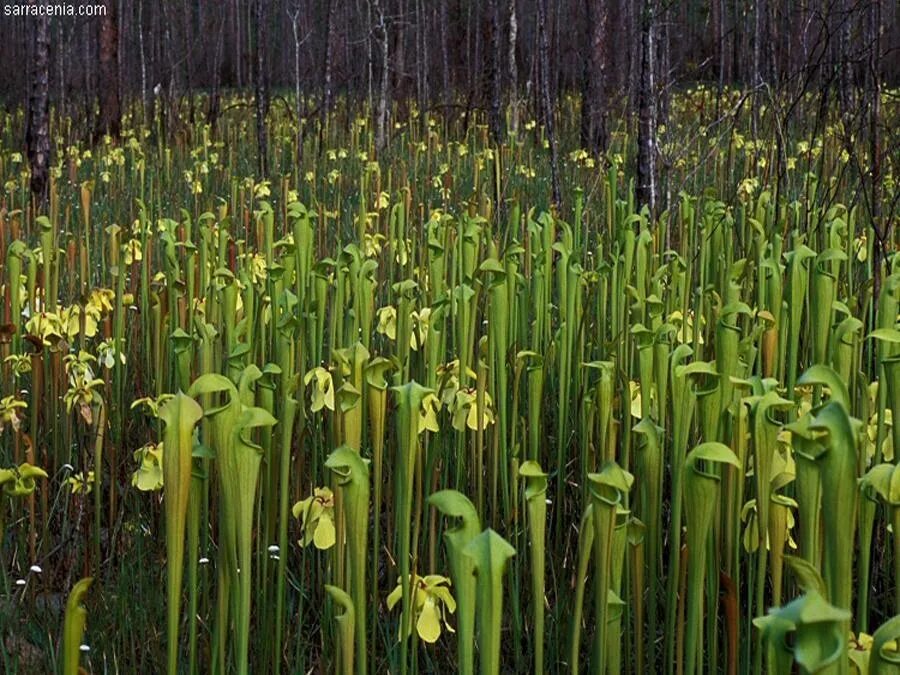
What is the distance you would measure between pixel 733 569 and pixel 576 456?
0.80 m

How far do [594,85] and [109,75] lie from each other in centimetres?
452

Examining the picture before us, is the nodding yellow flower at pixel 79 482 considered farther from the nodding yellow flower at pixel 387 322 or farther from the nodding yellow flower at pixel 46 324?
the nodding yellow flower at pixel 387 322

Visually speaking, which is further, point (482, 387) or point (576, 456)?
point (576, 456)

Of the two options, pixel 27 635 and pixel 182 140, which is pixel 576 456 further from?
pixel 182 140

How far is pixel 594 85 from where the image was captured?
6477mm

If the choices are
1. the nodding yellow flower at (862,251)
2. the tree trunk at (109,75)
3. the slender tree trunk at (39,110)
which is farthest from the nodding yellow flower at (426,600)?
the tree trunk at (109,75)

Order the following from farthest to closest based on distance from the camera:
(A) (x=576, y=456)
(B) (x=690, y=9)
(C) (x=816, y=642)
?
1. (B) (x=690, y=9)
2. (A) (x=576, y=456)
3. (C) (x=816, y=642)

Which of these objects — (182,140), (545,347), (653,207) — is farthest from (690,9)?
(545,347)

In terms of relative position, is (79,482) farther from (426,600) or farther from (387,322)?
(426,600)

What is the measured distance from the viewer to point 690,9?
18.5 m

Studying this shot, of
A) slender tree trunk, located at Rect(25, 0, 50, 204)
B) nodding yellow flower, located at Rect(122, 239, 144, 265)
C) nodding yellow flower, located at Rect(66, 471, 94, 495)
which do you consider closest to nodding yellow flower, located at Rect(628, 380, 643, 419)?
nodding yellow flower, located at Rect(66, 471, 94, 495)

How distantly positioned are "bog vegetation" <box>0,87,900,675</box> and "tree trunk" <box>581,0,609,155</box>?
133 inches

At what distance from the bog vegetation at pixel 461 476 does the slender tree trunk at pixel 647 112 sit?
67 centimetres

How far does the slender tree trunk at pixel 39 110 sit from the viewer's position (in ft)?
17.0
